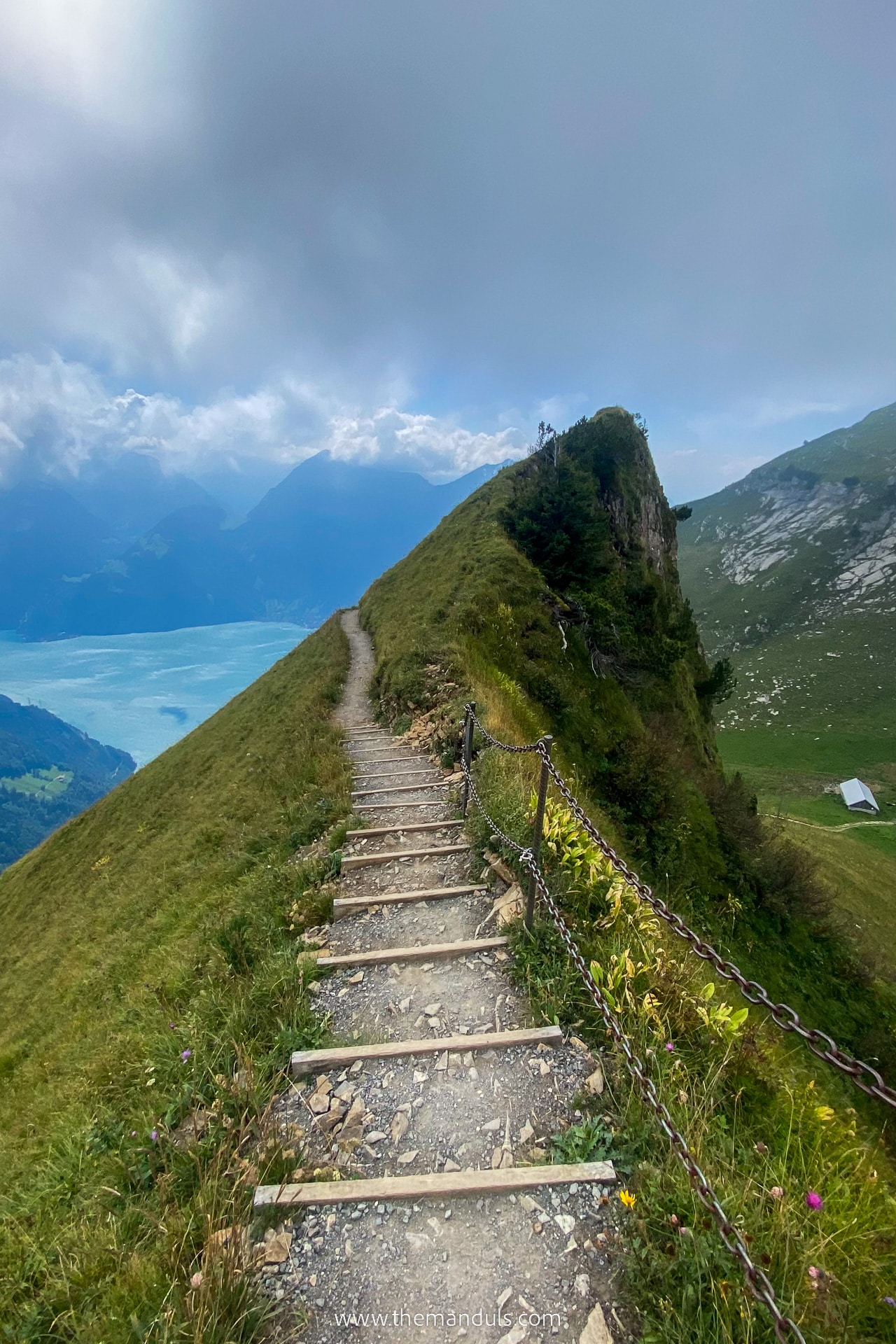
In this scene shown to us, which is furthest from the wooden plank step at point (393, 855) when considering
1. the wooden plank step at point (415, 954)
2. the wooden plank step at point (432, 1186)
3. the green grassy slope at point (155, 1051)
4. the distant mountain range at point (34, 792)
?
the distant mountain range at point (34, 792)

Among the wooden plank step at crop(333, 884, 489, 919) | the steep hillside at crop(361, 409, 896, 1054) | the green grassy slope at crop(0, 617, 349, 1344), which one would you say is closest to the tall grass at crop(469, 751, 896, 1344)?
the wooden plank step at crop(333, 884, 489, 919)

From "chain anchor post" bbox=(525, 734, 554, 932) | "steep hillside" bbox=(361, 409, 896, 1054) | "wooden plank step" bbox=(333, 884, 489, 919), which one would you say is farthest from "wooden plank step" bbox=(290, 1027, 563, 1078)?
"steep hillside" bbox=(361, 409, 896, 1054)

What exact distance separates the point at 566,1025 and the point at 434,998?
4.01 feet

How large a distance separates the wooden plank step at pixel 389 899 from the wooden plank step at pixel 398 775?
4607 mm

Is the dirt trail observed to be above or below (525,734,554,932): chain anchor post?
below

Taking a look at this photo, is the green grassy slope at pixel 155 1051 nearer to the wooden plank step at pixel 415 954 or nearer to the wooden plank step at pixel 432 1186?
the wooden plank step at pixel 432 1186

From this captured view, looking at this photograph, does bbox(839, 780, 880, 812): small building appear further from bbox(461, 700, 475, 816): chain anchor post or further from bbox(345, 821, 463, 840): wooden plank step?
bbox(345, 821, 463, 840): wooden plank step

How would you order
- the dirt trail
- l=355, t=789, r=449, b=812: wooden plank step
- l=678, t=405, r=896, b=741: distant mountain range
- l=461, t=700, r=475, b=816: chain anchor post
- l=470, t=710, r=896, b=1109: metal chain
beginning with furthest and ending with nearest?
1. l=678, t=405, r=896, b=741: distant mountain range
2. l=355, t=789, r=449, b=812: wooden plank step
3. l=461, t=700, r=475, b=816: chain anchor post
4. the dirt trail
5. l=470, t=710, r=896, b=1109: metal chain

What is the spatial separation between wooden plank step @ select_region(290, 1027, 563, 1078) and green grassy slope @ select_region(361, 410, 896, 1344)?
34cm

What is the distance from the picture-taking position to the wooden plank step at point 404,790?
33.7ft

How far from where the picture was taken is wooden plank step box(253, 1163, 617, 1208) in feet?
10.1

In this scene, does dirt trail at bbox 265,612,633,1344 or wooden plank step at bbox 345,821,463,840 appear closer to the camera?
dirt trail at bbox 265,612,633,1344

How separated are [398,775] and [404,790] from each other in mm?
1086


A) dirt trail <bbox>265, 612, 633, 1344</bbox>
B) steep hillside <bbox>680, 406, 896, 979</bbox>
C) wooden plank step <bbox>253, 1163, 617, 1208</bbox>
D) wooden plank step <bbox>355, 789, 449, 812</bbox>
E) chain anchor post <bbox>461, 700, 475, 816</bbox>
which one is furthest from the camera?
steep hillside <bbox>680, 406, 896, 979</bbox>
